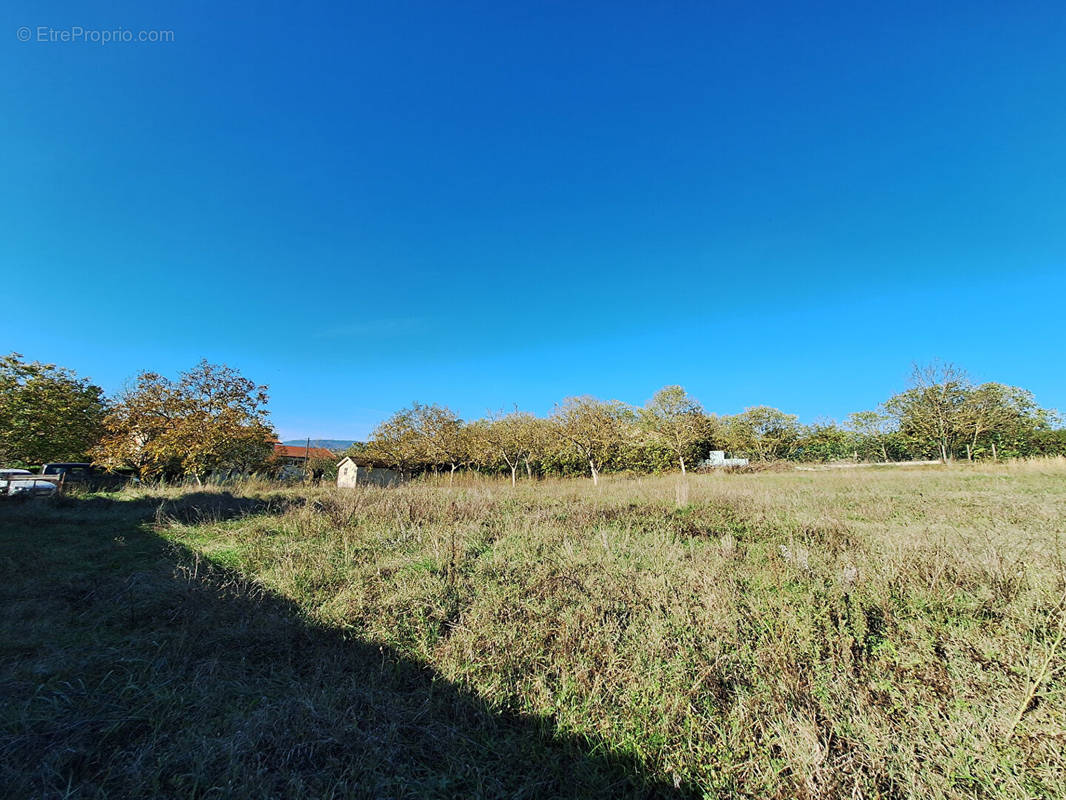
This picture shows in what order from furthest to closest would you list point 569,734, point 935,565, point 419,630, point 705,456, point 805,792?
point 705,456 → point 935,565 → point 419,630 → point 569,734 → point 805,792

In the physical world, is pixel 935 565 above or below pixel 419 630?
above

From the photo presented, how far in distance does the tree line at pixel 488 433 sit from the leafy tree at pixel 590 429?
7 centimetres

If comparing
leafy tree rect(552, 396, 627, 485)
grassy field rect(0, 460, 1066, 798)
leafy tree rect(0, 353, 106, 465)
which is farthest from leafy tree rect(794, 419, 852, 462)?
leafy tree rect(0, 353, 106, 465)

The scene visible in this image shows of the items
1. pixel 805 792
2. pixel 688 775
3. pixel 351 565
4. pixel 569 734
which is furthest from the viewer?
pixel 351 565

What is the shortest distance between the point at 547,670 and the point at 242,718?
1815 mm

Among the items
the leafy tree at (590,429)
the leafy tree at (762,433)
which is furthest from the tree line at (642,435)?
the leafy tree at (762,433)

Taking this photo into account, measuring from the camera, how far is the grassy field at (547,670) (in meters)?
2.00

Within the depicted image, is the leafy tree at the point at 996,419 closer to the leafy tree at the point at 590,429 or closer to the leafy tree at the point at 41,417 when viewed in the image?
the leafy tree at the point at 590,429

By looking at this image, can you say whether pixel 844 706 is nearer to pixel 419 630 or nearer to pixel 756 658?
pixel 756 658

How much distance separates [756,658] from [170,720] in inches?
141

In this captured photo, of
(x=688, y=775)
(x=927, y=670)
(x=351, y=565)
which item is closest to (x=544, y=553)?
(x=351, y=565)

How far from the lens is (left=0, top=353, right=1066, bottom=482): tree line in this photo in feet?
55.1

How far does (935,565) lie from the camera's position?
3771 millimetres

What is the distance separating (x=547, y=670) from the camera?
9.08 ft
